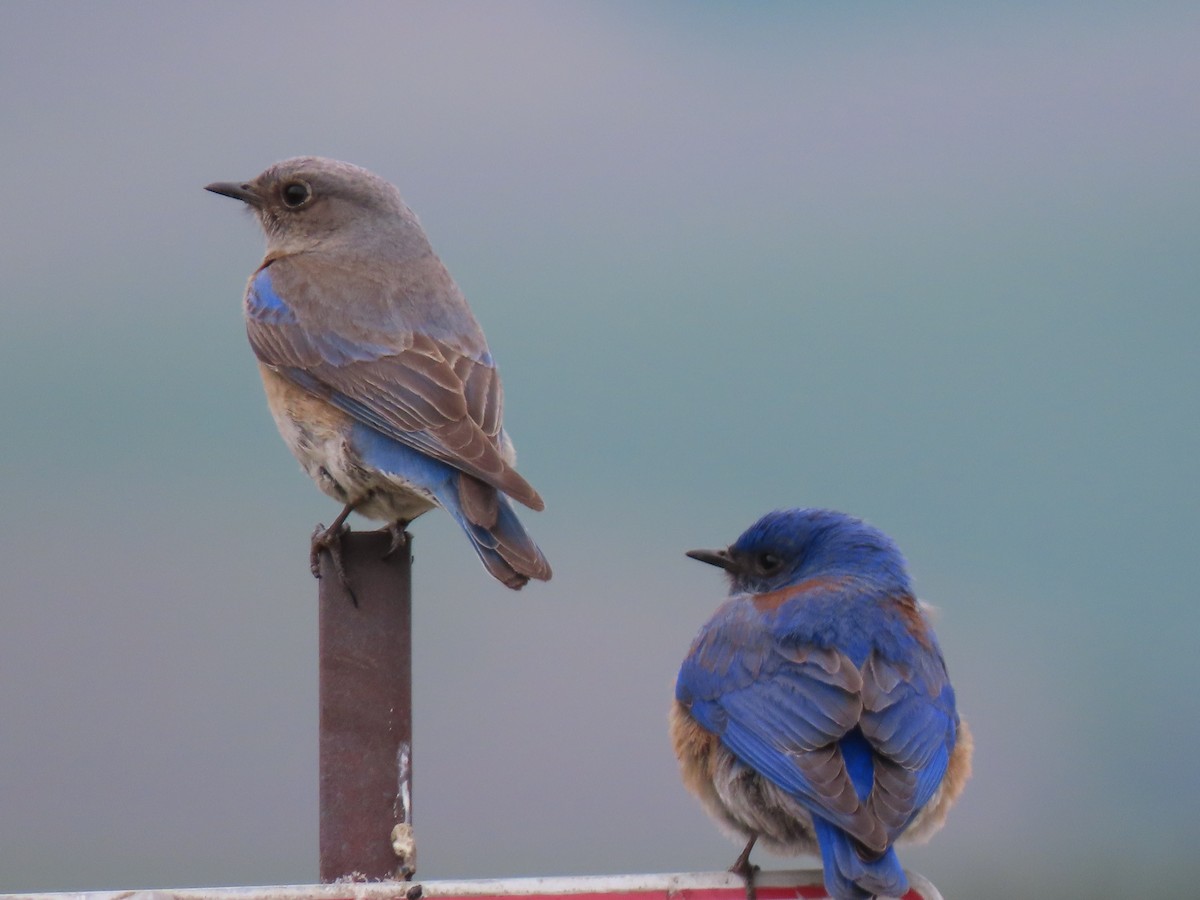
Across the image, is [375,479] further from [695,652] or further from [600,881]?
[600,881]

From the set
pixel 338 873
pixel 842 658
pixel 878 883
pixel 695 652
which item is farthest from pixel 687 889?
pixel 695 652

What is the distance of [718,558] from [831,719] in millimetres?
1256

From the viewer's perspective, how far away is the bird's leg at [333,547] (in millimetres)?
3834

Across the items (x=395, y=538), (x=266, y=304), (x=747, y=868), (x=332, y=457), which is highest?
(x=266, y=304)

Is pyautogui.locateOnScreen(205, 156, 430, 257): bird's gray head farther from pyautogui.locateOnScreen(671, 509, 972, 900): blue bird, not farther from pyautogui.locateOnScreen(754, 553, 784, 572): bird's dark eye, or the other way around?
pyautogui.locateOnScreen(671, 509, 972, 900): blue bird

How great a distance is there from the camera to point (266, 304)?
5.55 m

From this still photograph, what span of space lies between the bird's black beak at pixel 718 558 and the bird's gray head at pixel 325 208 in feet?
5.12

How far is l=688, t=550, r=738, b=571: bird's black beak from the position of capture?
17.6 feet

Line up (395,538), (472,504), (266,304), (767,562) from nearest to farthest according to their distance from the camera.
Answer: (395,538)
(472,504)
(767,562)
(266,304)

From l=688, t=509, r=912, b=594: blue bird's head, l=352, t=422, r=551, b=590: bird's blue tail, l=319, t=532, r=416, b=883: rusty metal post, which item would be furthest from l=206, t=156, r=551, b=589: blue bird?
l=688, t=509, r=912, b=594: blue bird's head

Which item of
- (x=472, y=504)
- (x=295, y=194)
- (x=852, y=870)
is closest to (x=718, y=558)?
(x=472, y=504)

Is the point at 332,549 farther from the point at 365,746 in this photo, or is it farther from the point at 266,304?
the point at 266,304

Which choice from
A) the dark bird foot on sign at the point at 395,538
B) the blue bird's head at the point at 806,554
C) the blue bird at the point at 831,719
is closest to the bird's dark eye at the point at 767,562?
the blue bird's head at the point at 806,554

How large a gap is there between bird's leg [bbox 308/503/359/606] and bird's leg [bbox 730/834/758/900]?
1.12 meters
